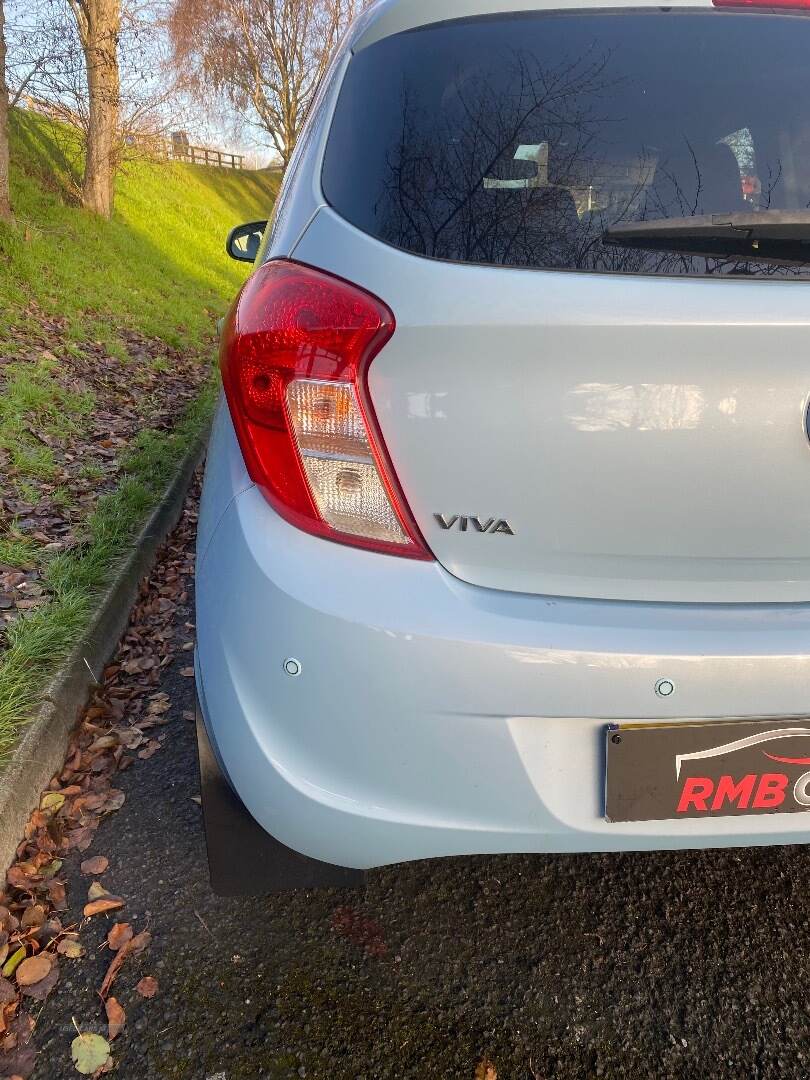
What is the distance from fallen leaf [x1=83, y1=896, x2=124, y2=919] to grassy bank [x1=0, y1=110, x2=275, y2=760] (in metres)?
0.52

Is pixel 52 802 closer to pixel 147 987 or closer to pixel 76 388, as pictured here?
pixel 147 987

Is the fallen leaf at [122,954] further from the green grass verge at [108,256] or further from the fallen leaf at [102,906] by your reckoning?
the green grass verge at [108,256]

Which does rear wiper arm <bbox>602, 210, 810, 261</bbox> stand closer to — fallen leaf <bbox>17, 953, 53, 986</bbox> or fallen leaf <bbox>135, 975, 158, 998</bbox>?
fallen leaf <bbox>135, 975, 158, 998</bbox>

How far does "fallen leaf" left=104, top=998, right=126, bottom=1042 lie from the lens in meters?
1.55

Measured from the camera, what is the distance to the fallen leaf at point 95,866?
1.94 metres

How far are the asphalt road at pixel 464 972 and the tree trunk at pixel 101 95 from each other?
1104 cm

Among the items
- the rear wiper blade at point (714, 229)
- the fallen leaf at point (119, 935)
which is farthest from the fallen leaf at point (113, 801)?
the rear wiper blade at point (714, 229)

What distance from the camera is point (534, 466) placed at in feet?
3.97

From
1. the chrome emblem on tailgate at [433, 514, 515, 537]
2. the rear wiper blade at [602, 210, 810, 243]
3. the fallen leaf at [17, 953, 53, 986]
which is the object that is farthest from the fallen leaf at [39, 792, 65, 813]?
the rear wiper blade at [602, 210, 810, 243]

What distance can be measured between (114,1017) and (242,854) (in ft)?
1.42

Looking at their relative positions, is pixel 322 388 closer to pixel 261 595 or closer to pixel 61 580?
pixel 261 595

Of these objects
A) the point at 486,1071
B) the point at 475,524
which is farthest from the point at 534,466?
the point at 486,1071

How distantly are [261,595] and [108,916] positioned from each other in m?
1.05

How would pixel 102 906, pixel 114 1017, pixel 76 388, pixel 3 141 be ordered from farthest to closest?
pixel 3 141 → pixel 76 388 → pixel 102 906 → pixel 114 1017
